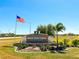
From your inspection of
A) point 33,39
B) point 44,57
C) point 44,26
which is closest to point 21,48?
point 33,39

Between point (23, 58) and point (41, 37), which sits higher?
point (41, 37)

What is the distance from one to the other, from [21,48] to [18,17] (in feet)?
63.5

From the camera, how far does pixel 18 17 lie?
78625mm

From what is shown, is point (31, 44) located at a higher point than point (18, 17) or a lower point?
lower

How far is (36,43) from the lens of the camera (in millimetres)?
68812

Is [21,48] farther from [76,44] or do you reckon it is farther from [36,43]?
[76,44]

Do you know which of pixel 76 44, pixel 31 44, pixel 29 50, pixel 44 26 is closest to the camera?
pixel 29 50

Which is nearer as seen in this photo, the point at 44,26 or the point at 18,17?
the point at 18,17

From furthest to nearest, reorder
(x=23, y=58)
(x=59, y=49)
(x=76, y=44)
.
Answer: (x=76, y=44), (x=59, y=49), (x=23, y=58)

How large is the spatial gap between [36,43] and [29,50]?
9620mm

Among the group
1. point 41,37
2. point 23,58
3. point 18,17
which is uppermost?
point 18,17

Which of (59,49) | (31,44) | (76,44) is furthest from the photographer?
(76,44)

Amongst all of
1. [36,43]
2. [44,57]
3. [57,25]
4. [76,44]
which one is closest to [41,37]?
[36,43]

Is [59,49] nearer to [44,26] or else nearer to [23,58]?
[23,58]
